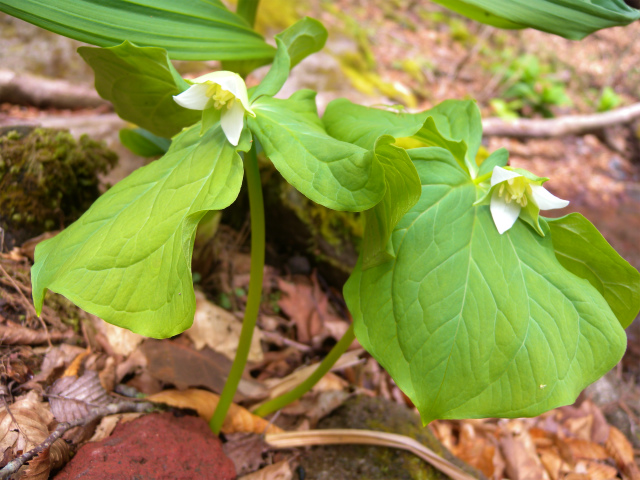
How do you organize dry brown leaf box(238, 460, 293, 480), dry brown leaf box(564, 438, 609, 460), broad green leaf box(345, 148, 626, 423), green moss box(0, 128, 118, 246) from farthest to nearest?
dry brown leaf box(564, 438, 609, 460) → green moss box(0, 128, 118, 246) → dry brown leaf box(238, 460, 293, 480) → broad green leaf box(345, 148, 626, 423)

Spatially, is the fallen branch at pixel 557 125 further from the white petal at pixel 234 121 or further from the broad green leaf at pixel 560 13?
the white petal at pixel 234 121

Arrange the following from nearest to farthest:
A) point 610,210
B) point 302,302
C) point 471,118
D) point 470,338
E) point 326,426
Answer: point 470,338, point 471,118, point 326,426, point 302,302, point 610,210

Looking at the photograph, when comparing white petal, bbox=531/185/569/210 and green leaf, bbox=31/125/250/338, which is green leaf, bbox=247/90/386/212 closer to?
green leaf, bbox=31/125/250/338

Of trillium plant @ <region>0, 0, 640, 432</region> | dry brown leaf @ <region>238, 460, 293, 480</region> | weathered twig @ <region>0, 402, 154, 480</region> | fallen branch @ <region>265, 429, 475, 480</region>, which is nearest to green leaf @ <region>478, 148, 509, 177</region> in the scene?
trillium plant @ <region>0, 0, 640, 432</region>

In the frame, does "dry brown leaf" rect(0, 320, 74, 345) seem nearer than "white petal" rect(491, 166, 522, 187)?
No

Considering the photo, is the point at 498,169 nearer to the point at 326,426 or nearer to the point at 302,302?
the point at 326,426

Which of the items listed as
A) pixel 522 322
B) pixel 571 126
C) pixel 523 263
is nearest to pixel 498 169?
pixel 523 263
